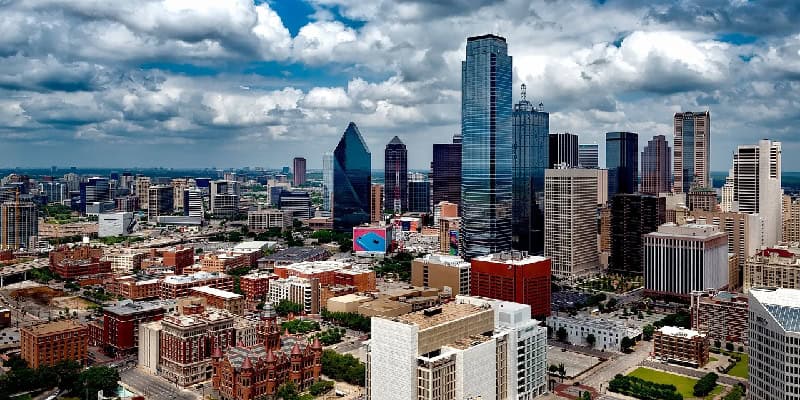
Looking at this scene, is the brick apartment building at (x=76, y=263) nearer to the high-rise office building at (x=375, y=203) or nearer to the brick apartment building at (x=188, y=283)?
the brick apartment building at (x=188, y=283)

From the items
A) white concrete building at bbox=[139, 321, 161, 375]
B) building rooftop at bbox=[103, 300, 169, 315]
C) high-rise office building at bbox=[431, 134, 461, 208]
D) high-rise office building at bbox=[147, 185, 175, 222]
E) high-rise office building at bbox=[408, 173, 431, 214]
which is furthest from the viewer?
high-rise office building at bbox=[408, 173, 431, 214]

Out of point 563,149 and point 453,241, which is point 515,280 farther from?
point 563,149

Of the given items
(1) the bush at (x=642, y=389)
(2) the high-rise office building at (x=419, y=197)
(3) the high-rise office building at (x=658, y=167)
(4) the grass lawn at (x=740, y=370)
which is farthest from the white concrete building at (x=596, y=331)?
(3) the high-rise office building at (x=658, y=167)

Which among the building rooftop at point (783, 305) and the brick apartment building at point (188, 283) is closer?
the building rooftop at point (783, 305)

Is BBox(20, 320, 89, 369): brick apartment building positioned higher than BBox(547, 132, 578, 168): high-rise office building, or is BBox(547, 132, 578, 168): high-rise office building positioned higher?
BBox(547, 132, 578, 168): high-rise office building

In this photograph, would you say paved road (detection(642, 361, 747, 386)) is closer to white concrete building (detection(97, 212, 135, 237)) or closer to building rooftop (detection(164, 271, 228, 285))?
building rooftop (detection(164, 271, 228, 285))

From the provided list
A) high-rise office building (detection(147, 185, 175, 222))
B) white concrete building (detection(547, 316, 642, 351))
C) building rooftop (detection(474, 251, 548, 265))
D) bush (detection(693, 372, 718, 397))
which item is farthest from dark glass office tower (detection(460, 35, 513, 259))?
high-rise office building (detection(147, 185, 175, 222))
